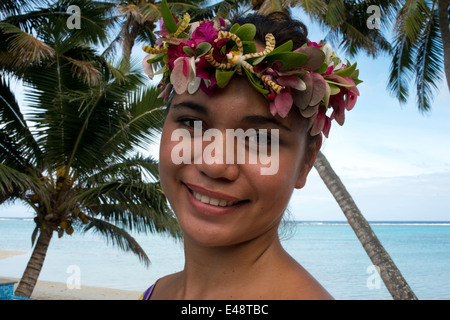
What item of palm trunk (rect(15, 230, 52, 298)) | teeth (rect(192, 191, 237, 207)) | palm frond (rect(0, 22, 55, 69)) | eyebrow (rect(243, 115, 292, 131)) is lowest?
teeth (rect(192, 191, 237, 207))

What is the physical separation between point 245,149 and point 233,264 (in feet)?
1.16

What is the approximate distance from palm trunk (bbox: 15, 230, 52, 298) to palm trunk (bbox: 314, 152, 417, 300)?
612cm

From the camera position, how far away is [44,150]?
32.4 ft

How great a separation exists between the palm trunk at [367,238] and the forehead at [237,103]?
7522 mm

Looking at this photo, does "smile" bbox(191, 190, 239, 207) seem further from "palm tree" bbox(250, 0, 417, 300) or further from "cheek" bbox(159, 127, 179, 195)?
"palm tree" bbox(250, 0, 417, 300)

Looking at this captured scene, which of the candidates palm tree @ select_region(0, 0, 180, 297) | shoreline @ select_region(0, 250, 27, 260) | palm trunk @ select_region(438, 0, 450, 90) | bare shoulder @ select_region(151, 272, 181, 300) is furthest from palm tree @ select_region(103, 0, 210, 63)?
shoreline @ select_region(0, 250, 27, 260)

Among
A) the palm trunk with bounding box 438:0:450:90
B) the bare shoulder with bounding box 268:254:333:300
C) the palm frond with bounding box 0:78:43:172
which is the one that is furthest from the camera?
the palm trunk with bounding box 438:0:450:90

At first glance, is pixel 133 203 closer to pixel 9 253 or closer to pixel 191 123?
pixel 191 123

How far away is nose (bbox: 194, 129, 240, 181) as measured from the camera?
1.23m

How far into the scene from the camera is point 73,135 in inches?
365

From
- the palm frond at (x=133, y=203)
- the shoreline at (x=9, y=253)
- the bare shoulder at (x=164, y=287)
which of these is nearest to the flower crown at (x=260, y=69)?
the bare shoulder at (x=164, y=287)

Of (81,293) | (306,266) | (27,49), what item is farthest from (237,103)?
(306,266)

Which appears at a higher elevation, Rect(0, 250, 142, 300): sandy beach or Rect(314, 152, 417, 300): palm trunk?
Rect(0, 250, 142, 300): sandy beach

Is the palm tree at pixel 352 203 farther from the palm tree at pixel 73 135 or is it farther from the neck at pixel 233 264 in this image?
the neck at pixel 233 264
